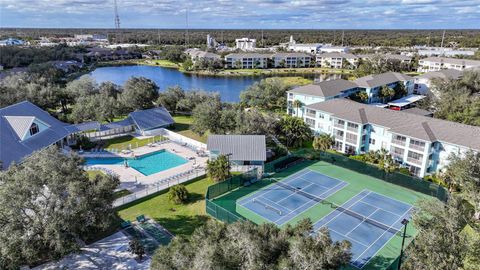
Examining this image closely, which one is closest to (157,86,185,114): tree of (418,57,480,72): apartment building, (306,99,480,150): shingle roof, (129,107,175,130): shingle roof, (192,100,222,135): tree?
(129,107,175,130): shingle roof

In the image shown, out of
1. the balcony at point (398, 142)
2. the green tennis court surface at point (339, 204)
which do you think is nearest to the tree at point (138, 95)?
the green tennis court surface at point (339, 204)

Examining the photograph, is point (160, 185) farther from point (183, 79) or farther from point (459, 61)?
point (459, 61)

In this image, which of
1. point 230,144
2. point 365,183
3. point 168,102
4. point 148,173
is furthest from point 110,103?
point 365,183

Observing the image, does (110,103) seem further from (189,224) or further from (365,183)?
(365,183)

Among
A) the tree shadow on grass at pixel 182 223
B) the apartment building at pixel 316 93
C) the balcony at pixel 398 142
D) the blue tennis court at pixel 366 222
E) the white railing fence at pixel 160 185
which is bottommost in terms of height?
the blue tennis court at pixel 366 222

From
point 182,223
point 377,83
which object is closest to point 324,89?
point 377,83

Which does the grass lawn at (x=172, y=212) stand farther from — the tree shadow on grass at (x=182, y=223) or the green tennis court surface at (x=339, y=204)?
Result: the green tennis court surface at (x=339, y=204)
